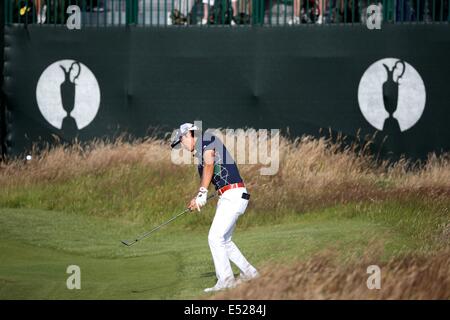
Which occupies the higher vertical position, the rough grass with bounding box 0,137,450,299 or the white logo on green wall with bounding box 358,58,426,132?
the white logo on green wall with bounding box 358,58,426,132

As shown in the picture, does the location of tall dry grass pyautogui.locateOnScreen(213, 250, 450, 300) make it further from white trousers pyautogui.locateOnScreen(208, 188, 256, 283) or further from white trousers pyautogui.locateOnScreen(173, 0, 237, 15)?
white trousers pyautogui.locateOnScreen(173, 0, 237, 15)

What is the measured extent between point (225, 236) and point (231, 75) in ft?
32.2

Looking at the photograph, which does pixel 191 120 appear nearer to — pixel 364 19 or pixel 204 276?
pixel 364 19

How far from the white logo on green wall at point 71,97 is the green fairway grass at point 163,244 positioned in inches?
125

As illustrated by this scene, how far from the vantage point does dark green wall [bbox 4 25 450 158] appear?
858 inches

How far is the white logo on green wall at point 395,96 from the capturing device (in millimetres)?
21703

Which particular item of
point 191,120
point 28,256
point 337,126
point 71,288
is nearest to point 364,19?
point 337,126

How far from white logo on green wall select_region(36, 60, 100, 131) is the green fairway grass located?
316 cm
